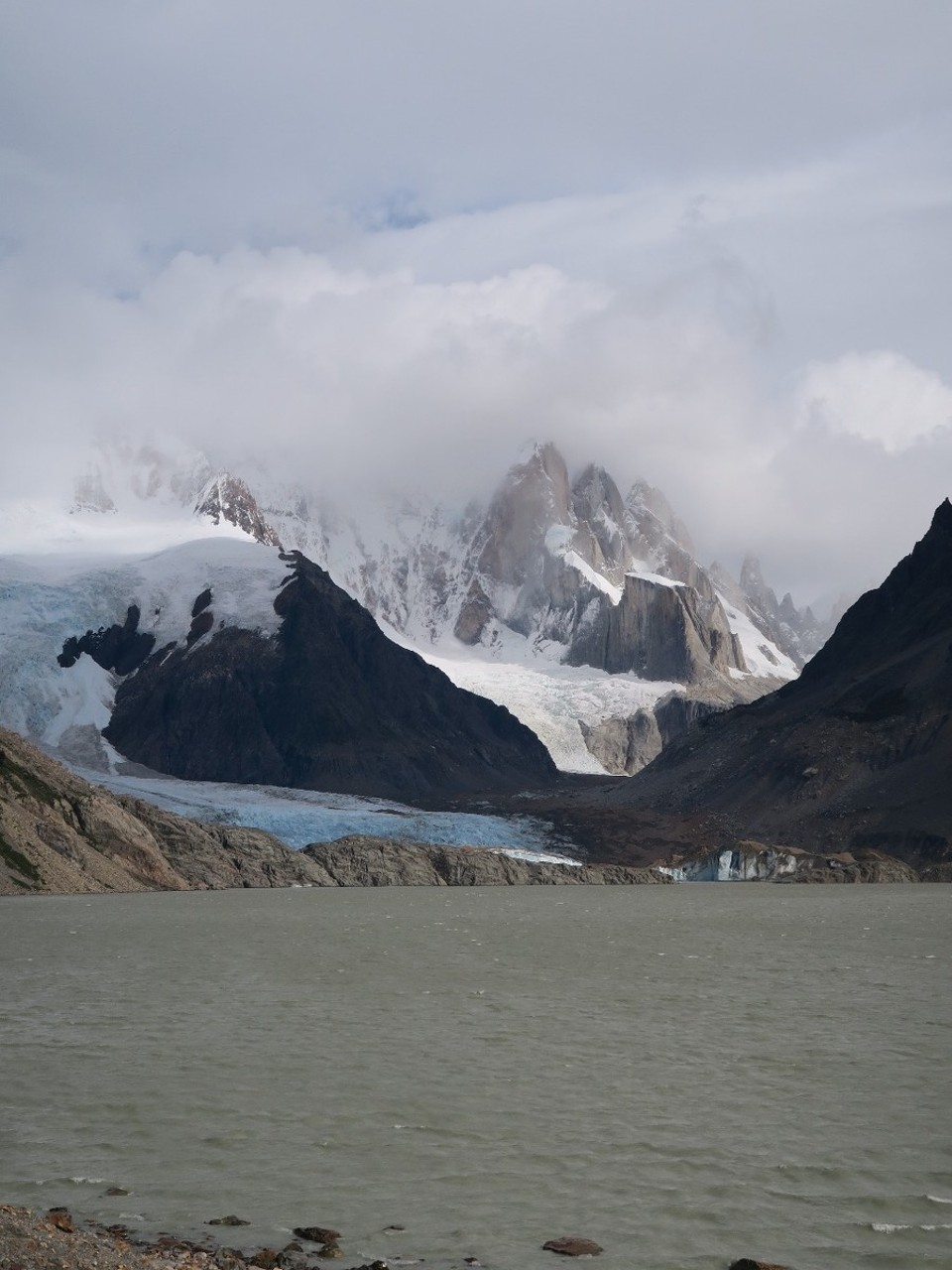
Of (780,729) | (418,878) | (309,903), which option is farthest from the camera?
(780,729)

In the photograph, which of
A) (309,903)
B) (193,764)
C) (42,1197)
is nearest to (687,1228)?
(42,1197)

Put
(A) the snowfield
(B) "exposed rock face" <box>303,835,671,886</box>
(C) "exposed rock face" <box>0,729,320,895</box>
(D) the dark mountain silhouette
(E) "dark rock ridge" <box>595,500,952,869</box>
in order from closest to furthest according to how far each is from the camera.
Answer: (C) "exposed rock face" <box>0,729,320,895</box> → (B) "exposed rock face" <box>303,835,671,886</box> → (E) "dark rock ridge" <box>595,500,952,869</box> → (D) the dark mountain silhouette → (A) the snowfield

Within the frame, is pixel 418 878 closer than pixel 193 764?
Yes

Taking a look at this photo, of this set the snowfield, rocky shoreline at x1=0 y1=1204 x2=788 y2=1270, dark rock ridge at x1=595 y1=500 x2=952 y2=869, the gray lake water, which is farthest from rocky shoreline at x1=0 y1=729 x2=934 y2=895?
rocky shoreline at x1=0 y1=1204 x2=788 y2=1270

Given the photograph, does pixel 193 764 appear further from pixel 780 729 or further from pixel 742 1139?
pixel 742 1139

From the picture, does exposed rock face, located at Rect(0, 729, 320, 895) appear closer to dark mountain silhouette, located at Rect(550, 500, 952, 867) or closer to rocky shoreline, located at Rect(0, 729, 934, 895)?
rocky shoreline, located at Rect(0, 729, 934, 895)

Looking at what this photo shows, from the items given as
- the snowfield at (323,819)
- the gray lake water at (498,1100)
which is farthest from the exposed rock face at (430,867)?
the gray lake water at (498,1100)
